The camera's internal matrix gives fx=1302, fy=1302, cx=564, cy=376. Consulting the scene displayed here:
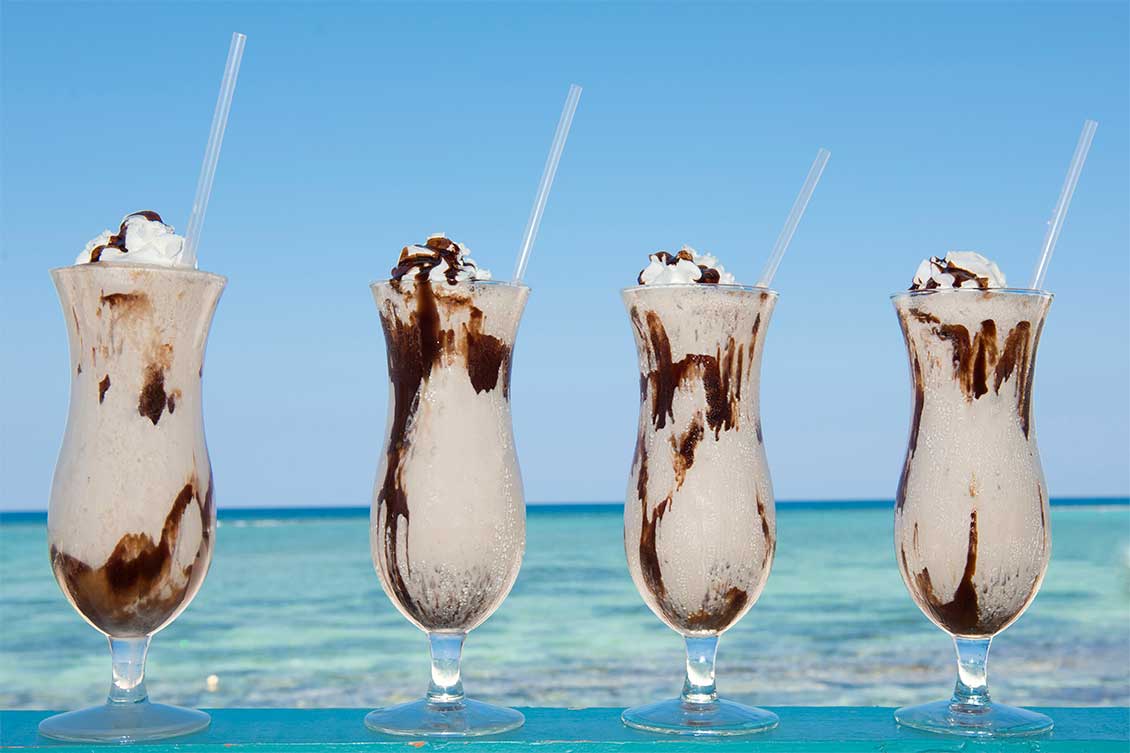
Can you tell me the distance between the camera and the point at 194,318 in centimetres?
196

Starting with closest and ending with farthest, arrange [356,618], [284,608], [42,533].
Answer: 1. [356,618]
2. [284,608]
3. [42,533]

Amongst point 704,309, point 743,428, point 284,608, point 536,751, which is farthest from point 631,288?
point 284,608

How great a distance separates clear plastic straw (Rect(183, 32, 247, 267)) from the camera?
77.9 inches

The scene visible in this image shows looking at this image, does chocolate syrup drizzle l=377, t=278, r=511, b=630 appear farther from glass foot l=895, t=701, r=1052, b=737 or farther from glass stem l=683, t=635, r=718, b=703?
glass foot l=895, t=701, r=1052, b=737

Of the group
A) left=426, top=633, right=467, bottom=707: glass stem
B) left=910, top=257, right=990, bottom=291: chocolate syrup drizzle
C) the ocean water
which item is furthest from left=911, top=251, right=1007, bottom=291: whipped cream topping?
the ocean water

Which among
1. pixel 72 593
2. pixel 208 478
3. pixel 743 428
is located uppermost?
pixel 743 428

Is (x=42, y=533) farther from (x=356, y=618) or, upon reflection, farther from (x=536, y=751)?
(x=536, y=751)

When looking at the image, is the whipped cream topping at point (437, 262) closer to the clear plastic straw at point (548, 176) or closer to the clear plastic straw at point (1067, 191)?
the clear plastic straw at point (548, 176)

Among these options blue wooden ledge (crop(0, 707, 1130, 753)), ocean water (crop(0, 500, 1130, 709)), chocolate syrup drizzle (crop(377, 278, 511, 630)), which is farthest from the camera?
ocean water (crop(0, 500, 1130, 709))

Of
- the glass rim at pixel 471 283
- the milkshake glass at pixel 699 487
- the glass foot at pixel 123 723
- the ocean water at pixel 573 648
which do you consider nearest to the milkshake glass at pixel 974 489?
the milkshake glass at pixel 699 487

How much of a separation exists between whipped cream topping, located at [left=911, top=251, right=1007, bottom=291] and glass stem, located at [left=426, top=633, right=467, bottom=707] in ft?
3.00

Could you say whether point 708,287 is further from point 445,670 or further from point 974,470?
point 445,670

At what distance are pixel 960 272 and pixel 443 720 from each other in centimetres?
104

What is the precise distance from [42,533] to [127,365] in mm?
31087
